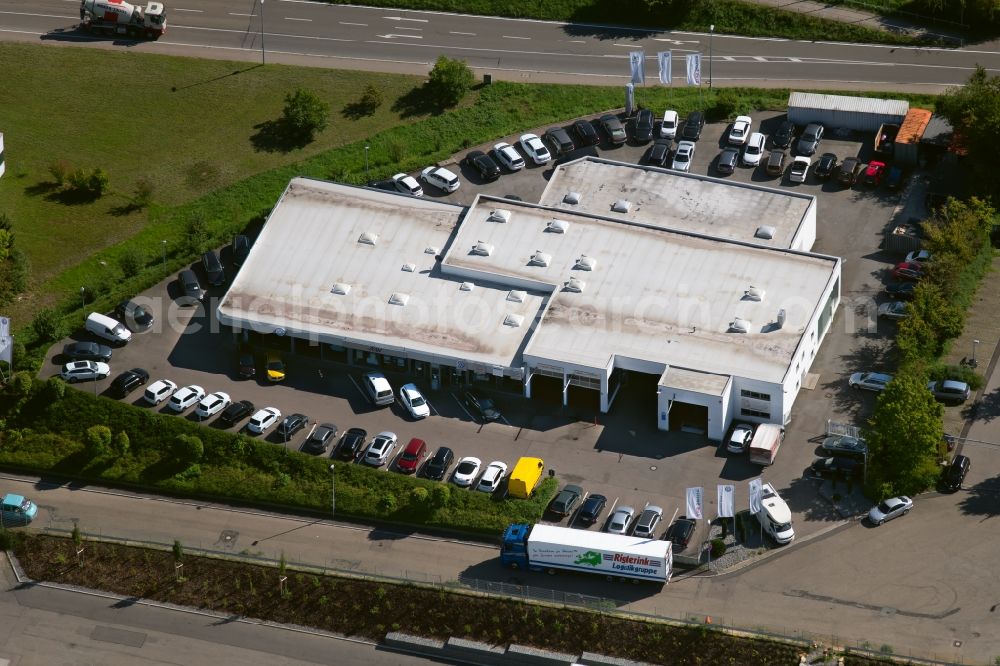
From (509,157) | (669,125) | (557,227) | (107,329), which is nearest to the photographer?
(107,329)

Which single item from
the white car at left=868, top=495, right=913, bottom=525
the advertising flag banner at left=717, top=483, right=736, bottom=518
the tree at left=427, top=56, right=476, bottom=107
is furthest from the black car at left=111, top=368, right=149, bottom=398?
the white car at left=868, top=495, right=913, bottom=525

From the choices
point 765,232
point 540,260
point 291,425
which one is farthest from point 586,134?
point 291,425

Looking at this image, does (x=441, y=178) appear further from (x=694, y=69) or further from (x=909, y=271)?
(x=909, y=271)

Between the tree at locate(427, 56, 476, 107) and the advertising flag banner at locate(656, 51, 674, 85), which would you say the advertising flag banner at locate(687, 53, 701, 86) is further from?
the tree at locate(427, 56, 476, 107)

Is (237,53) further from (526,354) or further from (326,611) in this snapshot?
(326,611)

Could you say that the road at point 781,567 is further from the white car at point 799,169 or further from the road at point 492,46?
the road at point 492,46
